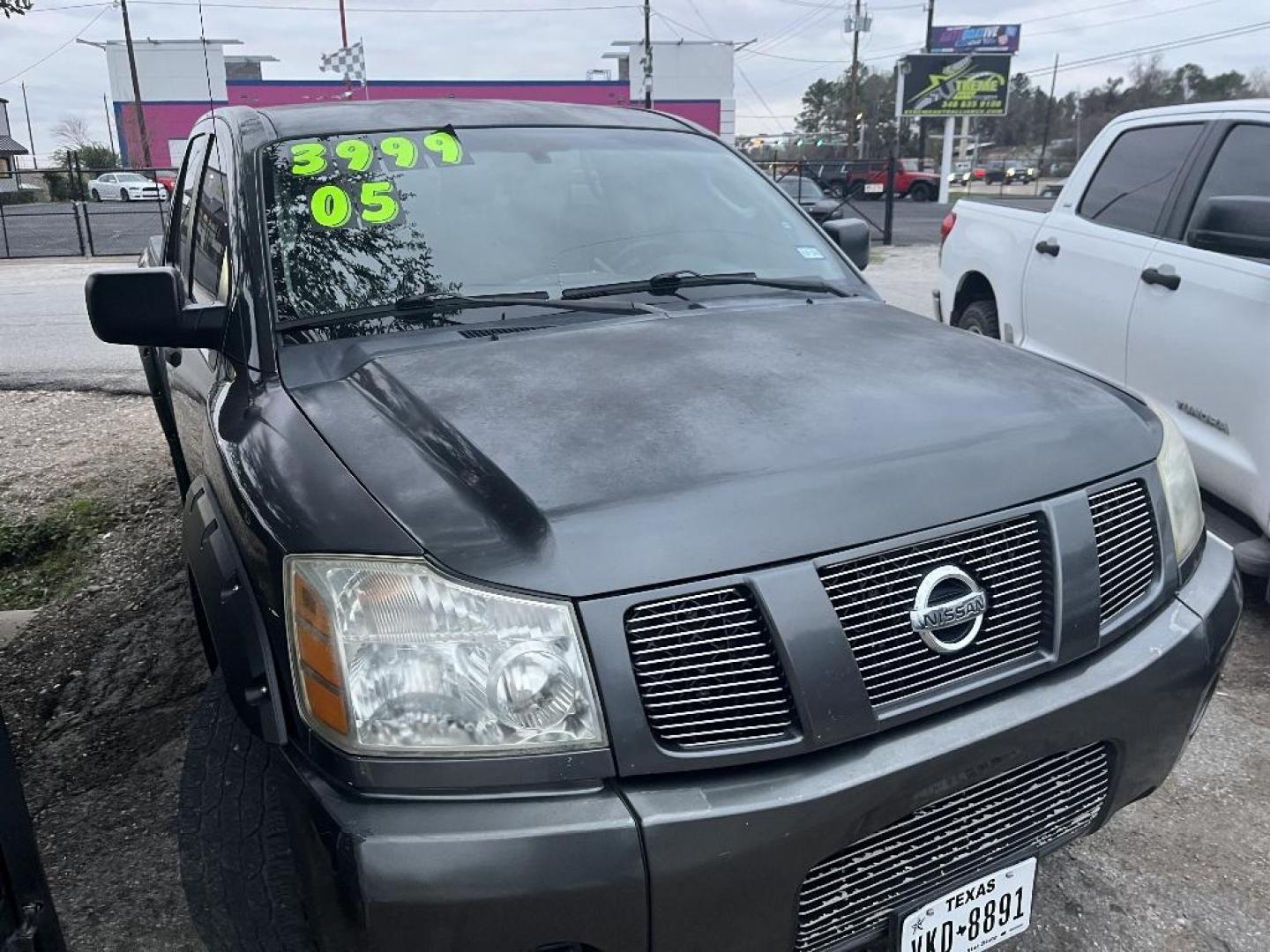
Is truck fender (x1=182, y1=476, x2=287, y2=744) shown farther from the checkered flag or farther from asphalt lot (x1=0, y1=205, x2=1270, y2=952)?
the checkered flag

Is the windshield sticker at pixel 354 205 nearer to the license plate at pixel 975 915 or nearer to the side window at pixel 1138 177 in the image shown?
the license plate at pixel 975 915

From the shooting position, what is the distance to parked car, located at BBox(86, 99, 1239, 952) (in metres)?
1.56

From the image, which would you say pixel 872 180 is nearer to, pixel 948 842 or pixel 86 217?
pixel 86 217

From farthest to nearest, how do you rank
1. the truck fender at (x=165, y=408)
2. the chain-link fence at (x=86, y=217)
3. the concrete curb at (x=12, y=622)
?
the chain-link fence at (x=86, y=217)
the truck fender at (x=165, y=408)
the concrete curb at (x=12, y=622)

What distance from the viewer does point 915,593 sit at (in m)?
1.74

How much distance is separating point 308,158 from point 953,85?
32.1 meters

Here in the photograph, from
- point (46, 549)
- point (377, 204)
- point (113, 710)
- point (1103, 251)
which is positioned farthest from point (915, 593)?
point (46, 549)

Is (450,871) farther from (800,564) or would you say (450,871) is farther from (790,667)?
(800,564)

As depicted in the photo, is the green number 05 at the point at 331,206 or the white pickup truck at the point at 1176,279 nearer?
the green number 05 at the point at 331,206

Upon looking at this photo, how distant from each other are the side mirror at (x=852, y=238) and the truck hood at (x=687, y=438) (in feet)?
3.59

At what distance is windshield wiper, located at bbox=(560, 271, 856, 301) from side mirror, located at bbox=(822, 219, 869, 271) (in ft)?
1.88

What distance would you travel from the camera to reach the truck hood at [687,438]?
63.9 inches

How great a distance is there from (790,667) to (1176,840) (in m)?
1.70

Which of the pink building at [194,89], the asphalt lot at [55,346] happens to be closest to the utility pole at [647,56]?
the pink building at [194,89]
